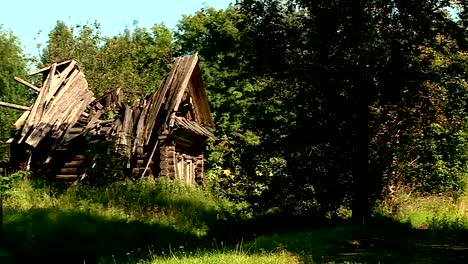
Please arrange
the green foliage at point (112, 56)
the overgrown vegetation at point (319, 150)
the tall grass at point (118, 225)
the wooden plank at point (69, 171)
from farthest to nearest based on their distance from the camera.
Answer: the green foliage at point (112, 56)
the wooden plank at point (69, 171)
the overgrown vegetation at point (319, 150)
the tall grass at point (118, 225)

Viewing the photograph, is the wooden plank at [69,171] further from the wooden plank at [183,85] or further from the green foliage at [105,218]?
the wooden plank at [183,85]

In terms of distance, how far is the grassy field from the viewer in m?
12.0

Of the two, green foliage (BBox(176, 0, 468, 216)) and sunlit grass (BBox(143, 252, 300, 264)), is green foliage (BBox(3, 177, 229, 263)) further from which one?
sunlit grass (BBox(143, 252, 300, 264))

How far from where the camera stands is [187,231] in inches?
752

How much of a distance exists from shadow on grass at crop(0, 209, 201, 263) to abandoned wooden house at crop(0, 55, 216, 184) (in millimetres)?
7139

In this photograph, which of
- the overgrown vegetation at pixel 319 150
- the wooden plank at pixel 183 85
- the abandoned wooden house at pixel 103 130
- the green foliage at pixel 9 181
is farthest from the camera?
the abandoned wooden house at pixel 103 130

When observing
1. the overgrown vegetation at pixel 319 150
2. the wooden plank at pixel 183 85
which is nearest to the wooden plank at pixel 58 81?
the wooden plank at pixel 183 85

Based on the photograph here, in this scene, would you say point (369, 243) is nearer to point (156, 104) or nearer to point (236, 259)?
point (236, 259)

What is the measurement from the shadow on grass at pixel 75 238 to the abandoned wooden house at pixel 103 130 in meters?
7.14

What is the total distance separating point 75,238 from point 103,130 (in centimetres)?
1080

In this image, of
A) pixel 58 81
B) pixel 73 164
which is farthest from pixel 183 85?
pixel 58 81

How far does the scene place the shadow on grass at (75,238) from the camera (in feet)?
48.6

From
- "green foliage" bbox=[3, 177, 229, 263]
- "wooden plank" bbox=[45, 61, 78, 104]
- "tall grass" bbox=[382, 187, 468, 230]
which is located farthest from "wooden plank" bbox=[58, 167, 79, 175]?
"tall grass" bbox=[382, 187, 468, 230]

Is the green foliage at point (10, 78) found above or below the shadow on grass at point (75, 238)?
above
